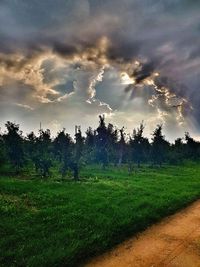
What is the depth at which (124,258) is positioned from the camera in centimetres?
1448

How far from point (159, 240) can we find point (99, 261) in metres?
4.42

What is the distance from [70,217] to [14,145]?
2952 centimetres

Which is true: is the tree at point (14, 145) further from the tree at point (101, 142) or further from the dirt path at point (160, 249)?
the dirt path at point (160, 249)

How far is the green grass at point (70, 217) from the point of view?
14.2m

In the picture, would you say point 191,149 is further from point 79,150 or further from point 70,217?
point 70,217

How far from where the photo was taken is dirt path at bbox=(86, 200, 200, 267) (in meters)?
13.9

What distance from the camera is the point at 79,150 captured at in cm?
4112

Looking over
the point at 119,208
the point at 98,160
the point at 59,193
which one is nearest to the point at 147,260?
the point at 119,208

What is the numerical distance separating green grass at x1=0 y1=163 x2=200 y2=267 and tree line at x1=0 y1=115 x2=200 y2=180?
11046 mm

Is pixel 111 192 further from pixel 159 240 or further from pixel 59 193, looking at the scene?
pixel 159 240

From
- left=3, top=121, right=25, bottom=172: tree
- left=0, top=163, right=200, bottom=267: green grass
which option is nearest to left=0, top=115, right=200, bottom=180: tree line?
left=3, top=121, right=25, bottom=172: tree

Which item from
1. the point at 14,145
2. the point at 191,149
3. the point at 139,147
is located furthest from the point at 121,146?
the point at 191,149

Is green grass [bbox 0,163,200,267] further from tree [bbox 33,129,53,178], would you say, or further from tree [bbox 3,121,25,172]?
tree [bbox 3,121,25,172]

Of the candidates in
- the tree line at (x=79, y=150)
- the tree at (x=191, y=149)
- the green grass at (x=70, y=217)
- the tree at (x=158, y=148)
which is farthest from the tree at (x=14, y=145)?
the tree at (x=191, y=149)
